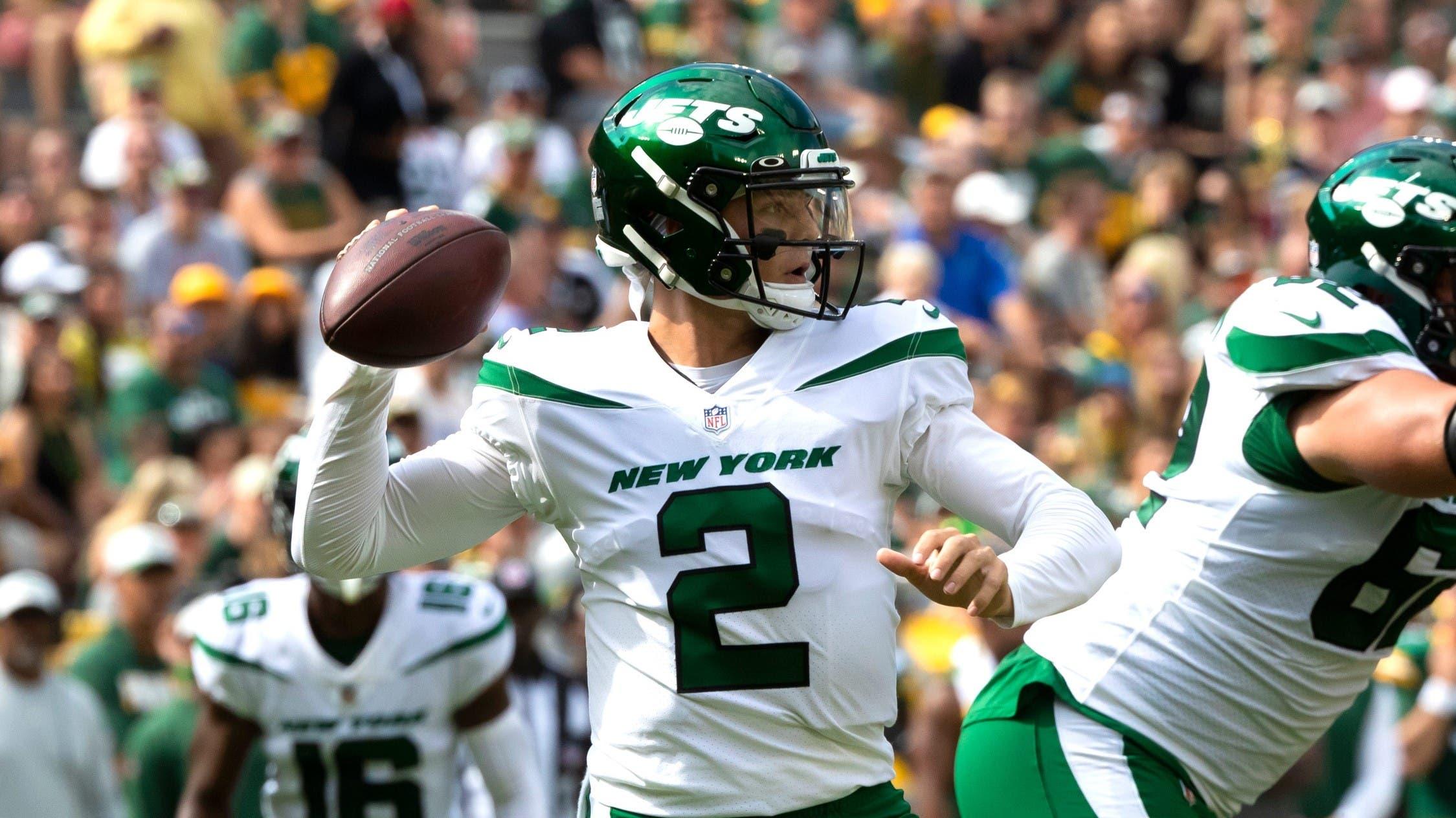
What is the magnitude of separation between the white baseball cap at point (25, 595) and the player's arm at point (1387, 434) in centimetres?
508

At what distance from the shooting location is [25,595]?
7176 mm

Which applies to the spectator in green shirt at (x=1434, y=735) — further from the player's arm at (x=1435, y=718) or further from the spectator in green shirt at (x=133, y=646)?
the spectator in green shirt at (x=133, y=646)

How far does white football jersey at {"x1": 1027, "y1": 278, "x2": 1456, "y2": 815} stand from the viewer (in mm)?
3547

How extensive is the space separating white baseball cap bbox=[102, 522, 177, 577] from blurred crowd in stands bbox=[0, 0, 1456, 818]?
0.05ft

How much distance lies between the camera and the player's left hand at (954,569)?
290 cm

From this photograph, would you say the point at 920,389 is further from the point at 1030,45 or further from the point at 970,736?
the point at 1030,45

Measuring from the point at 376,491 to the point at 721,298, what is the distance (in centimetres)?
64

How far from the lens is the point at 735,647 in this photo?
3.18 metres

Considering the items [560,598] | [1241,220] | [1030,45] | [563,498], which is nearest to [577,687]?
[560,598]

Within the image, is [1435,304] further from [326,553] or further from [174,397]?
[174,397]

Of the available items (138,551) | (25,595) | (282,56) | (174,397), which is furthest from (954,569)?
(282,56)

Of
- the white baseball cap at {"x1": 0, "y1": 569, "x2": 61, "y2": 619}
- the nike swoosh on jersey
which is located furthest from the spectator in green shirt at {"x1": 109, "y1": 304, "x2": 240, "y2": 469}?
the nike swoosh on jersey

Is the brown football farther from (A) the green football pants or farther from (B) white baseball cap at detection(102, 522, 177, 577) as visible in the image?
(B) white baseball cap at detection(102, 522, 177, 577)

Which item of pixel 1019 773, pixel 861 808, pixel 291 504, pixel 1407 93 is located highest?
pixel 861 808
